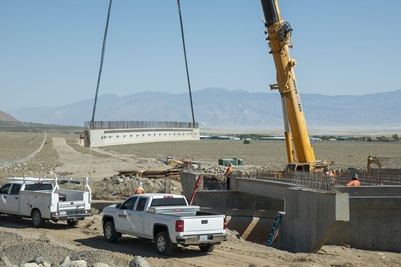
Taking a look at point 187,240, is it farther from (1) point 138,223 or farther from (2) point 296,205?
(2) point 296,205

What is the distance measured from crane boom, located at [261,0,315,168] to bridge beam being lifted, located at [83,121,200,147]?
50.9ft

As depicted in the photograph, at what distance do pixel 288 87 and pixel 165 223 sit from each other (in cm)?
1202

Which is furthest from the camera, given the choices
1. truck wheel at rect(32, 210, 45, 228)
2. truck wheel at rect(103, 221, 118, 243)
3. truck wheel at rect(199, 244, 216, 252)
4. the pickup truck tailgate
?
truck wheel at rect(32, 210, 45, 228)

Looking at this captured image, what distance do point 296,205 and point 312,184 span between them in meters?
0.90

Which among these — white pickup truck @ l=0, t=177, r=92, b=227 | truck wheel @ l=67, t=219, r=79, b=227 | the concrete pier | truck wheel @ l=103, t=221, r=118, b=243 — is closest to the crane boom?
the concrete pier

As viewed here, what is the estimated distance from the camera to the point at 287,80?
92.4 feet

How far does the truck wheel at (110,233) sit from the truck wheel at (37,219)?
3852 mm

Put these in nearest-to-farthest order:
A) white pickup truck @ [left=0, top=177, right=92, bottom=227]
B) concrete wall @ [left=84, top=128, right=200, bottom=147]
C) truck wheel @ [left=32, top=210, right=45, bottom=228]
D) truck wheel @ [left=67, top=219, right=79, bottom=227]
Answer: white pickup truck @ [left=0, top=177, right=92, bottom=227] < truck wheel @ [left=32, top=210, right=45, bottom=228] < truck wheel @ [left=67, top=219, right=79, bottom=227] < concrete wall @ [left=84, top=128, right=200, bottom=147]

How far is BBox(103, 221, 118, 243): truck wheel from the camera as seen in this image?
20.4 metres

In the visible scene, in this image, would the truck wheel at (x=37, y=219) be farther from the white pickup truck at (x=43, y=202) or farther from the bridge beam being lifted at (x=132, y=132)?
the bridge beam being lifted at (x=132, y=132)

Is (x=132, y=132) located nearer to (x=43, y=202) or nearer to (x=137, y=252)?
(x=43, y=202)

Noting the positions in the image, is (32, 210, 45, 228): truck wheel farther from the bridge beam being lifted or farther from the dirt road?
the bridge beam being lifted

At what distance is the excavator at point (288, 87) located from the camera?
27.8m

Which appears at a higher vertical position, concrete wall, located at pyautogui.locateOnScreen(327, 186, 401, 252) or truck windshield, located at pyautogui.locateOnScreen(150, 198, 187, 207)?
truck windshield, located at pyautogui.locateOnScreen(150, 198, 187, 207)
